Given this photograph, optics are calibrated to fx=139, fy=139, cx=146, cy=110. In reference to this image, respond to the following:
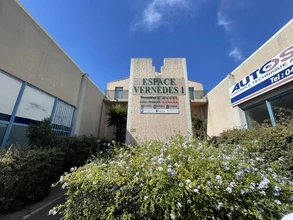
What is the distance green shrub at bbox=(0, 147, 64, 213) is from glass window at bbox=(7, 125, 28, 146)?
2374mm

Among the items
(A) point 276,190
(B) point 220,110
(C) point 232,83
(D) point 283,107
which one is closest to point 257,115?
(D) point 283,107

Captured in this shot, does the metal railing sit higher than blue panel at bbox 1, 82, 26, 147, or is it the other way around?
the metal railing

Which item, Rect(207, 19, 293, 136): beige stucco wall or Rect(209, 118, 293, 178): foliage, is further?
Rect(207, 19, 293, 136): beige stucco wall

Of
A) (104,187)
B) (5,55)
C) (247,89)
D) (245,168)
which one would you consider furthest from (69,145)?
(247,89)

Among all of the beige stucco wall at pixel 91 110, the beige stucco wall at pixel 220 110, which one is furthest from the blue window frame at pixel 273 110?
the beige stucco wall at pixel 91 110

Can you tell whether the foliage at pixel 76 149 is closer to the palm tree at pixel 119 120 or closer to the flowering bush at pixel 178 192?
the flowering bush at pixel 178 192

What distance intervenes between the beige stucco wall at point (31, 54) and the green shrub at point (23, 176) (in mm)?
3429

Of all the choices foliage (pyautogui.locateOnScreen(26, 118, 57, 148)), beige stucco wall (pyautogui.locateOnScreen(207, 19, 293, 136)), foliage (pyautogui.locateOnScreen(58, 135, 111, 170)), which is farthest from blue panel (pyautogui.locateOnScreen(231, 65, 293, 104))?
foliage (pyautogui.locateOnScreen(26, 118, 57, 148))

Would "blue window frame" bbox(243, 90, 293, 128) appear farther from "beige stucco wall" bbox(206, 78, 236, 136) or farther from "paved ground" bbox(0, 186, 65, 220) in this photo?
"paved ground" bbox(0, 186, 65, 220)

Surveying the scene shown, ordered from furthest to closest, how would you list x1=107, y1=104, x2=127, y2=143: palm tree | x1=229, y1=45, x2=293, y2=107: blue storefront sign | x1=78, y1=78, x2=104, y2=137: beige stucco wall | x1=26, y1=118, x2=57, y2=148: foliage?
x1=107, y1=104, x2=127, y2=143: palm tree < x1=78, y1=78, x2=104, y2=137: beige stucco wall < x1=229, y1=45, x2=293, y2=107: blue storefront sign < x1=26, y1=118, x2=57, y2=148: foliage

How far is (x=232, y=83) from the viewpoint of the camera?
8648 mm

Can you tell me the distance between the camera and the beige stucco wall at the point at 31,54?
4.61 m

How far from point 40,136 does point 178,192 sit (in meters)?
4.76

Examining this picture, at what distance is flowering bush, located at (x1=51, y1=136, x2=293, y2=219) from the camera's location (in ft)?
5.64
